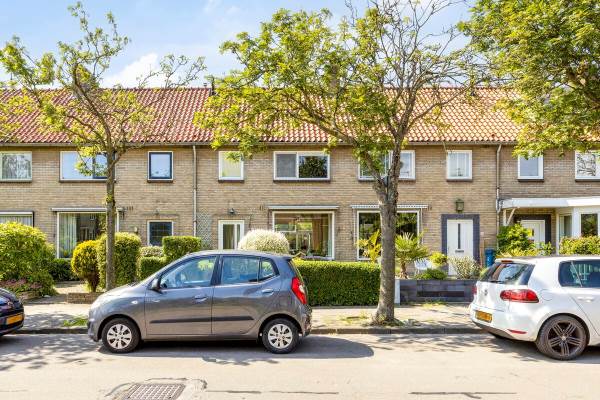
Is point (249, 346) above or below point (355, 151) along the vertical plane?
below

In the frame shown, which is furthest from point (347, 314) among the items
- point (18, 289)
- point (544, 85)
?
point (18, 289)

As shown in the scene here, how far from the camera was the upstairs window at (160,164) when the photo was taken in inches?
778

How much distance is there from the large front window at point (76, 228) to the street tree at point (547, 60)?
15544 mm

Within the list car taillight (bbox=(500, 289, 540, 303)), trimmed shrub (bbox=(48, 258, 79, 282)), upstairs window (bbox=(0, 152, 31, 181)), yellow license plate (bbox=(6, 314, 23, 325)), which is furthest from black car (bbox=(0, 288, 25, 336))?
upstairs window (bbox=(0, 152, 31, 181))

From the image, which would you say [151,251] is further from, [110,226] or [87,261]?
[110,226]

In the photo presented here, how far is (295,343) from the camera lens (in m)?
8.20

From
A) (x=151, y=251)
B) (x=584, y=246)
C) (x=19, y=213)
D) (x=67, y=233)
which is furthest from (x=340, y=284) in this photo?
(x=19, y=213)

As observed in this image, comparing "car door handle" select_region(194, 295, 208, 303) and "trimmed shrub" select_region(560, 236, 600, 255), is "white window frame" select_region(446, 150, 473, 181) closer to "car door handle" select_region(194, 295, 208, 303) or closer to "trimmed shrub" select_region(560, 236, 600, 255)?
"trimmed shrub" select_region(560, 236, 600, 255)

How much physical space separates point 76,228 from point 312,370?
51.6ft

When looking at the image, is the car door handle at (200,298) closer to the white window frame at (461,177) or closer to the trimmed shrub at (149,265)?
the trimmed shrub at (149,265)

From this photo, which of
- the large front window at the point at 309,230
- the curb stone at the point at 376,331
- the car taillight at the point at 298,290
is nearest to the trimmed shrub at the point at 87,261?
the curb stone at the point at 376,331

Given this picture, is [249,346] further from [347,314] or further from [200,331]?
[347,314]

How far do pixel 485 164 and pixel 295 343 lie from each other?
14084 mm

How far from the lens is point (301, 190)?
19719 mm
